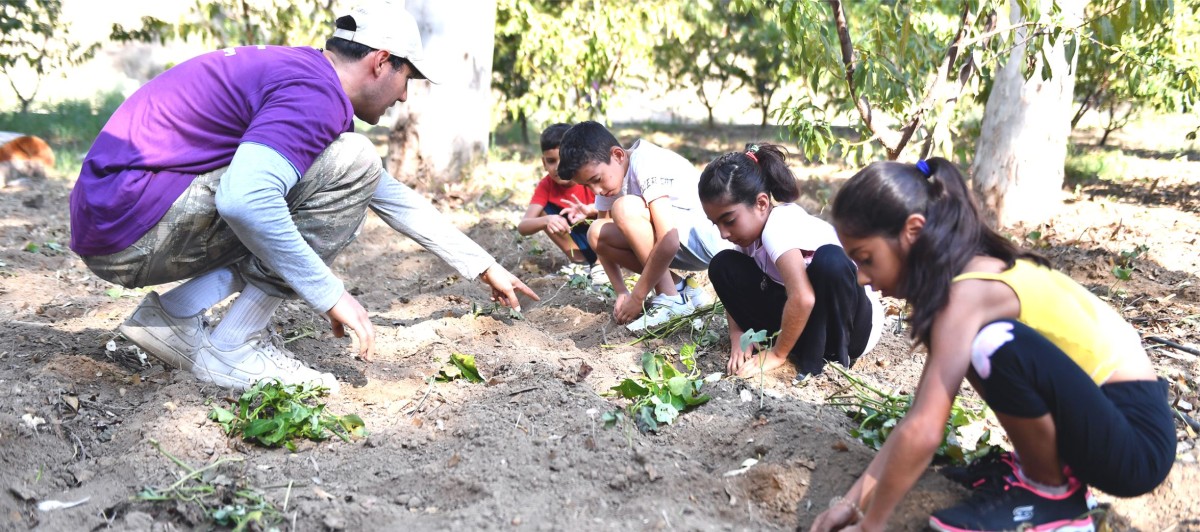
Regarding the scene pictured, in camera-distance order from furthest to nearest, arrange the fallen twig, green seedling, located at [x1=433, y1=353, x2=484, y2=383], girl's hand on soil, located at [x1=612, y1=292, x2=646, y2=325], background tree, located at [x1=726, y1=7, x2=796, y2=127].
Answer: background tree, located at [x1=726, y1=7, x2=796, y2=127]
girl's hand on soil, located at [x1=612, y1=292, x2=646, y2=325]
green seedling, located at [x1=433, y1=353, x2=484, y2=383]
the fallen twig

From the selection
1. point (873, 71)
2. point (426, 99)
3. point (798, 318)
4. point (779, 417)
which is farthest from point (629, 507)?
point (426, 99)

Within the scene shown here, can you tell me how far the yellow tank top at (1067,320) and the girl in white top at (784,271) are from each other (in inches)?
38.7

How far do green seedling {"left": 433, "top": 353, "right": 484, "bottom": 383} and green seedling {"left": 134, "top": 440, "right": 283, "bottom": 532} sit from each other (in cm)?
86

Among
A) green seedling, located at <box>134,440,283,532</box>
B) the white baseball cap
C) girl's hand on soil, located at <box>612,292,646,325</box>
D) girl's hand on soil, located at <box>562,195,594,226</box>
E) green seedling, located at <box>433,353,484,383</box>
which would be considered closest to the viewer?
green seedling, located at <box>134,440,283,532</box>

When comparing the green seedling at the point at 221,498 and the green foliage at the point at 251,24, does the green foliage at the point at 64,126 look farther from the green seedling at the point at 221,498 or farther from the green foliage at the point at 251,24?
the green seedling at the point at 221,498

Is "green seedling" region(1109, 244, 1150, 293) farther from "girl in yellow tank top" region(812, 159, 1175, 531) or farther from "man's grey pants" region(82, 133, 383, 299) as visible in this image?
"man's grey pants" region(82, 133, 383, 299)

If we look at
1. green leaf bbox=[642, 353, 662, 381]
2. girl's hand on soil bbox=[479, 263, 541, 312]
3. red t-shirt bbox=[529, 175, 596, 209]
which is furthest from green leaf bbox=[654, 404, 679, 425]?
red t-shirt bbox=[529, 175, 596, 209]

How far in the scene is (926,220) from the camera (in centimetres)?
196

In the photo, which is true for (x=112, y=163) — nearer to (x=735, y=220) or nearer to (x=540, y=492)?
(x=540, y=492)

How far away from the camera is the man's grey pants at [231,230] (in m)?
2.81

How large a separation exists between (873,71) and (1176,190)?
4860 millimetres

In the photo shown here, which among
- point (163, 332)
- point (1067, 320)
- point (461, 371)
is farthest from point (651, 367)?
point (163, 332)

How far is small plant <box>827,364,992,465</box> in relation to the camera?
2.35m

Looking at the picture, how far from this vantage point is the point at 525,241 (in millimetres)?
5633
